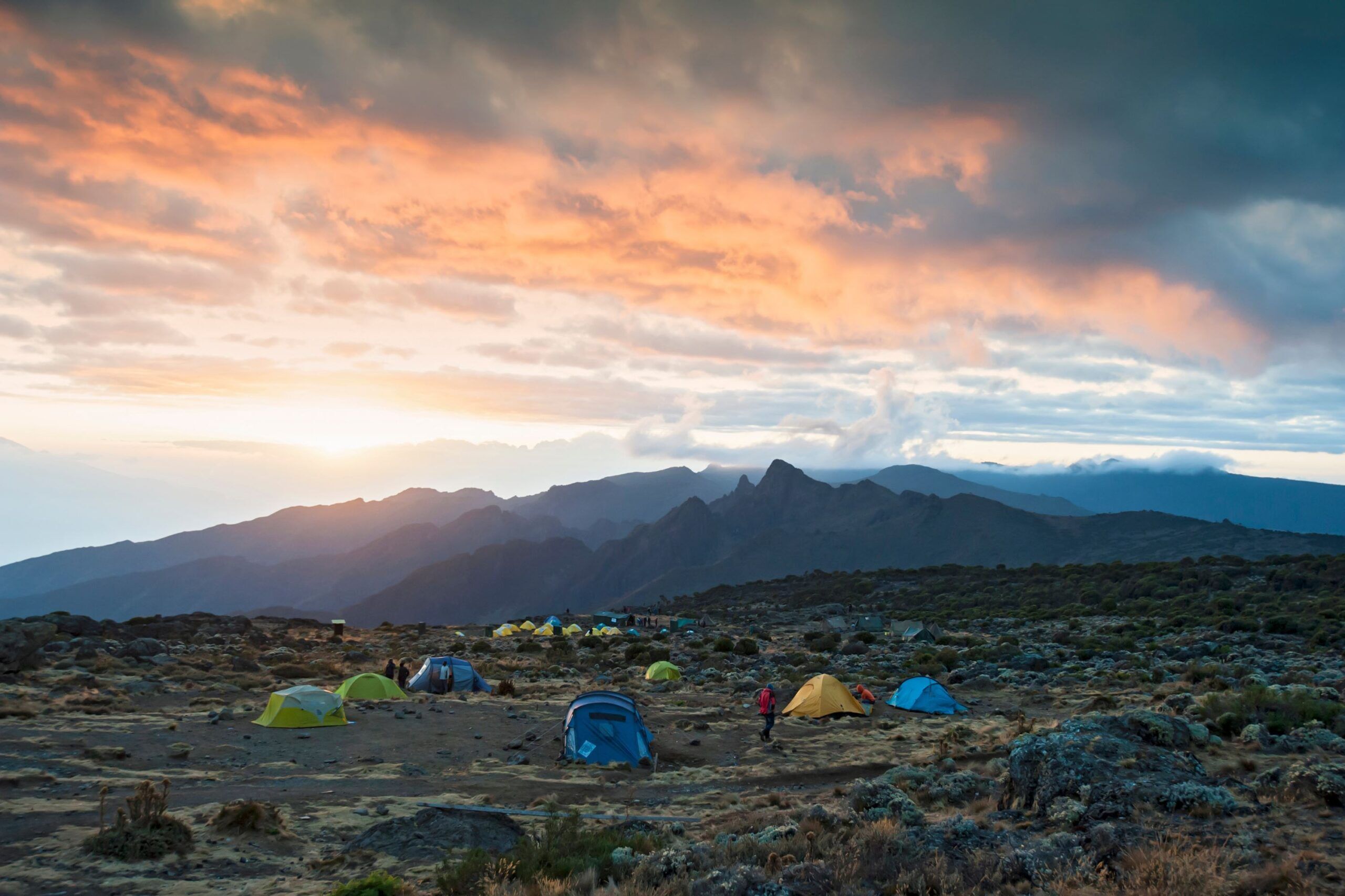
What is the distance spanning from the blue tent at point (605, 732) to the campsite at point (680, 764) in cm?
7

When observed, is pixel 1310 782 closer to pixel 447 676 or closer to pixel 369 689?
pixel 369 689

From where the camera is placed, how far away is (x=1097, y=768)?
447 inches

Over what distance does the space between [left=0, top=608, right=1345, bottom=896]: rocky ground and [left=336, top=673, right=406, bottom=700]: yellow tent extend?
1330 millimetres

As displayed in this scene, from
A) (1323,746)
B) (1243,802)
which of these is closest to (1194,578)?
(1323,746)

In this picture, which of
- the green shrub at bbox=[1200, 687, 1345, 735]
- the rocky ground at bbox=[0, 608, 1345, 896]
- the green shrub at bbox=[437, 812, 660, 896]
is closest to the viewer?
the rocky ground at bbox=[0, 608, 1345, 896]

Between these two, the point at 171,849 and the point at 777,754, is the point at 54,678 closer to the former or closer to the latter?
the point at 171,849

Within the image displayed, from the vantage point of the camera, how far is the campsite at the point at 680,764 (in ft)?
33.0

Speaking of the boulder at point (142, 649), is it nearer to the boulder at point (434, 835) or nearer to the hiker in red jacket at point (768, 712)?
the boulder at point (434, 835)

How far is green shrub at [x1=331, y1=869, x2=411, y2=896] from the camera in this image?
30.9ft

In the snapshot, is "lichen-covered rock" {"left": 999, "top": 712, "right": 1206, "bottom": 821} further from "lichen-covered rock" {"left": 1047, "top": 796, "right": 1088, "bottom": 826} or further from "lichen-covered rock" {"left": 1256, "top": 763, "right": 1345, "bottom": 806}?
"lichen-covered rock" {"left": 1256, "top": 763, "right": 1345, "bottom": 806}

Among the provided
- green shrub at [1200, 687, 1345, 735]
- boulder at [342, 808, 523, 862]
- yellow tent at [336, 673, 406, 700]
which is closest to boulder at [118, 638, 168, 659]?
yellow tent at [336, 673, 406, 700]

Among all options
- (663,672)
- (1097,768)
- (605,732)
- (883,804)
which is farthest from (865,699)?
(1097,768)

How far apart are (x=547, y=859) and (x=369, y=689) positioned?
19540 mm

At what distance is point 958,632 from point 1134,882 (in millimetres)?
44892
